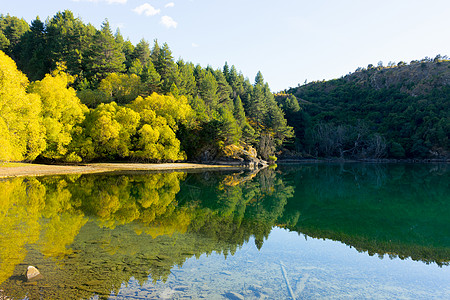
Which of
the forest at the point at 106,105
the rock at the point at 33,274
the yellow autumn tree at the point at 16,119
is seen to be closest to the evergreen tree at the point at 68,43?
the forest at the point at 106,105

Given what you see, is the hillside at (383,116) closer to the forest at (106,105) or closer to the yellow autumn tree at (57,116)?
the forest at (106,105)

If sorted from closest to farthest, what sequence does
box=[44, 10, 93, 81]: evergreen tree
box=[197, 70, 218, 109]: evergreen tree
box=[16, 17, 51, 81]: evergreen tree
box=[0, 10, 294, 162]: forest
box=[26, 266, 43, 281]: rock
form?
box=[26, 266, 43, 281]: rock → box=[0, 10, 294, 162]: forest → box=[44, 10, 93, 81]: evergreen tree → box=[16, 17, 51, 81]: evergreen tree → box=[197, 70, 218, 109]: evergreen tree

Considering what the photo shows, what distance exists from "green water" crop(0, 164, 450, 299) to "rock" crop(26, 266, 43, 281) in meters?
0.21

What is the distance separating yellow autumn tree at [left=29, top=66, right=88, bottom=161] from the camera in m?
44.7

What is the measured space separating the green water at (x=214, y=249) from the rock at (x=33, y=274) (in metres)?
0.21

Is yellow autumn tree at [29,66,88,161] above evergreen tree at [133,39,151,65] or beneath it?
beneath

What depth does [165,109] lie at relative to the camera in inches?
2571

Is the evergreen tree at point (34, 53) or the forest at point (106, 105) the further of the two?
the evergreen tree at point (34, 53)

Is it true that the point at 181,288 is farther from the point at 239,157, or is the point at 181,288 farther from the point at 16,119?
the point at 239,157

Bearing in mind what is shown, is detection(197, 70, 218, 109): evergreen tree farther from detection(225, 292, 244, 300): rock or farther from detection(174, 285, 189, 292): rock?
detection(225, 292, 244, 300): rock

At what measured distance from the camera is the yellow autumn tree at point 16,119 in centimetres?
3362

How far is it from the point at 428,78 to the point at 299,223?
15734cm

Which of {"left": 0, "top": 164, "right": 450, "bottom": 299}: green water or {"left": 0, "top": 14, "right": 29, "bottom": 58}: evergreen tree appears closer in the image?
{"left": 0, "top": 164, "right": 450, "bottom": 299}: green water

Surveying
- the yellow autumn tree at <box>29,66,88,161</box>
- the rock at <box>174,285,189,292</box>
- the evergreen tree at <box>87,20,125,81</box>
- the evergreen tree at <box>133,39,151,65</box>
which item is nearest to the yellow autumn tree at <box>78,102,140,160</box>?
the yellow autumn tree at <box>29,66,88,161</box>
